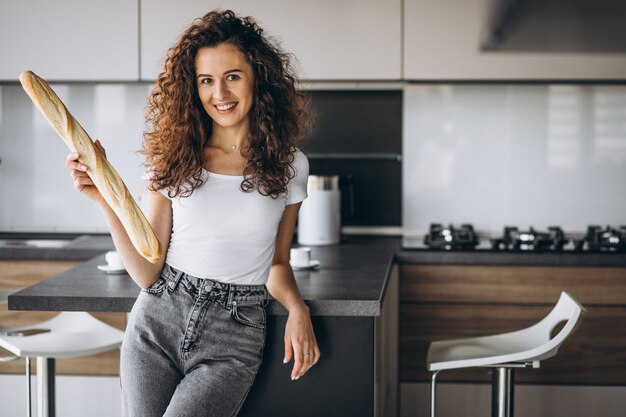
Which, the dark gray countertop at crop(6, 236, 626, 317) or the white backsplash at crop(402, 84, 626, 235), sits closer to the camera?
the dark gray countertop at crop(6, 236, 626, 317)

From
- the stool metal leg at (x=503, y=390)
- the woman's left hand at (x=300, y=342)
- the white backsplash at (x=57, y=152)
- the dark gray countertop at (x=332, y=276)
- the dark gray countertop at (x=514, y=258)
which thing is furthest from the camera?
the white backsplash at (x=57, y=152)

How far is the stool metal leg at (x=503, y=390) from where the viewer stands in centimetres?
209

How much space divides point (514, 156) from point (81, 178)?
92.1 inches

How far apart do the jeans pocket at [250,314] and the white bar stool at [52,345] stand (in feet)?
2.25

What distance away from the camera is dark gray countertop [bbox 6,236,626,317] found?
5.87ft

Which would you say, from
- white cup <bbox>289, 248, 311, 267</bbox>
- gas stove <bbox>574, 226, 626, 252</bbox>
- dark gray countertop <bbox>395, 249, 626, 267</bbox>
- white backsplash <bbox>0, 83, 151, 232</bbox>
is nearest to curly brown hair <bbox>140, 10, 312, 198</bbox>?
white cup <bbox>289, 248, 311, 267</bbox>

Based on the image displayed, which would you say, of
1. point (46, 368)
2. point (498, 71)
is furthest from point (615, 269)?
point (46, 368)

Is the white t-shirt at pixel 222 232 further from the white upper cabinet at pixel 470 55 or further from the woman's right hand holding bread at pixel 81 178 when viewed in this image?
the white upper cabinet at pixel 470 55

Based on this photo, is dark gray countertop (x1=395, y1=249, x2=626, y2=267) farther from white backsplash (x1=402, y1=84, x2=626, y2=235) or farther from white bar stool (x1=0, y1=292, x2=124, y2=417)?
white bar stool (x1=0, y1=292, x2=124, y2=417)

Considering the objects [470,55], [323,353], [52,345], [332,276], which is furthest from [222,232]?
[470,55]

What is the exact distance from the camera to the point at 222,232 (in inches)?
62.5

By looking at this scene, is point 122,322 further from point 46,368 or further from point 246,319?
point 246,319

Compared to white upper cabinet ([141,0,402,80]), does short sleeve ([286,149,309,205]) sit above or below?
below

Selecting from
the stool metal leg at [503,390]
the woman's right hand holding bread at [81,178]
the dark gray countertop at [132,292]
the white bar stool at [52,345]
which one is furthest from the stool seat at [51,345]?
the stool metal leg at [503,390]
